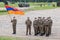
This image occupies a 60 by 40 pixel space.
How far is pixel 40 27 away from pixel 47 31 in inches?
26.2

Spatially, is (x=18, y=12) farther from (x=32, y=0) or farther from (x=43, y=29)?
(x=32, y=0)

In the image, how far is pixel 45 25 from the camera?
2266cm

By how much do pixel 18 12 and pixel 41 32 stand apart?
2.67 meters

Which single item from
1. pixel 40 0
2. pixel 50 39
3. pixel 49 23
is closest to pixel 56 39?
pixel 50 39

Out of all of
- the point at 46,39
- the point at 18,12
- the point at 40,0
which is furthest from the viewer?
the point at 40,0

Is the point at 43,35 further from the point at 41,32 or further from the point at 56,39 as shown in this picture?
the point at 56,39

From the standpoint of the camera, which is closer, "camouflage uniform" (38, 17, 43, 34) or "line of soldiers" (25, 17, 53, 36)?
"line of soldiers" (25, 17, 53, 36)

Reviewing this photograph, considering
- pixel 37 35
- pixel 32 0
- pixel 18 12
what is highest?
pixel 18 12

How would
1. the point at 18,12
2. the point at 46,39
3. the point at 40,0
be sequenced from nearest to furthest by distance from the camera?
the point at 46,39 → the point at 18,12 → the point at 40,0

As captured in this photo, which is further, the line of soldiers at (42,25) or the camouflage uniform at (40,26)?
the camouflage uniform at (40,26)

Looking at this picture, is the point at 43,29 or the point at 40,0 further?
the point at 40,0

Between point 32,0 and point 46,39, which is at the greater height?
point 46,39

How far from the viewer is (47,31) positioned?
2280 cm

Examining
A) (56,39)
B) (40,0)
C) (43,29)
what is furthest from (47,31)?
(40,0)
